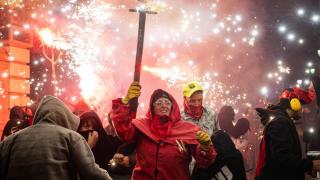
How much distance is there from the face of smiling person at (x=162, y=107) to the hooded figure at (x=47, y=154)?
1.91 m

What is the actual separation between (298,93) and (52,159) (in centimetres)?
526

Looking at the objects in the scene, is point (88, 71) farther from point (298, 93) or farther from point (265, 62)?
point (298, 93)

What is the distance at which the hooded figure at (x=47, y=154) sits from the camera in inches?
166

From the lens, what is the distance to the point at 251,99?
26.9m

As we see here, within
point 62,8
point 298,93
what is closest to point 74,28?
point 62,8

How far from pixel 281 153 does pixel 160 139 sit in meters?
1.70

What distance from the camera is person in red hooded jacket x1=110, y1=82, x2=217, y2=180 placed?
5.80m

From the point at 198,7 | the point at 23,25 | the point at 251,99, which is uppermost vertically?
the point at 198,7

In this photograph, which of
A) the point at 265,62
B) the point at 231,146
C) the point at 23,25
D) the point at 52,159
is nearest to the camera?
the point at 52,159

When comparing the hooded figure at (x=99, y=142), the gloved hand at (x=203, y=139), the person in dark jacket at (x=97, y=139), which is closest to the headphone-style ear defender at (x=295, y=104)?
the gloved hand at (x=203, y=139)

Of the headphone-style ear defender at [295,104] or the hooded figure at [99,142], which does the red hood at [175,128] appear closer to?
the hooded figure at [99,142]

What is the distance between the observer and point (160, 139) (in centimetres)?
597

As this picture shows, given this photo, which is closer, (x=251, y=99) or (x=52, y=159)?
(x=52, y=159)

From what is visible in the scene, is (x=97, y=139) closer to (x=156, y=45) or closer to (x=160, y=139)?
(x=160, y=139)
